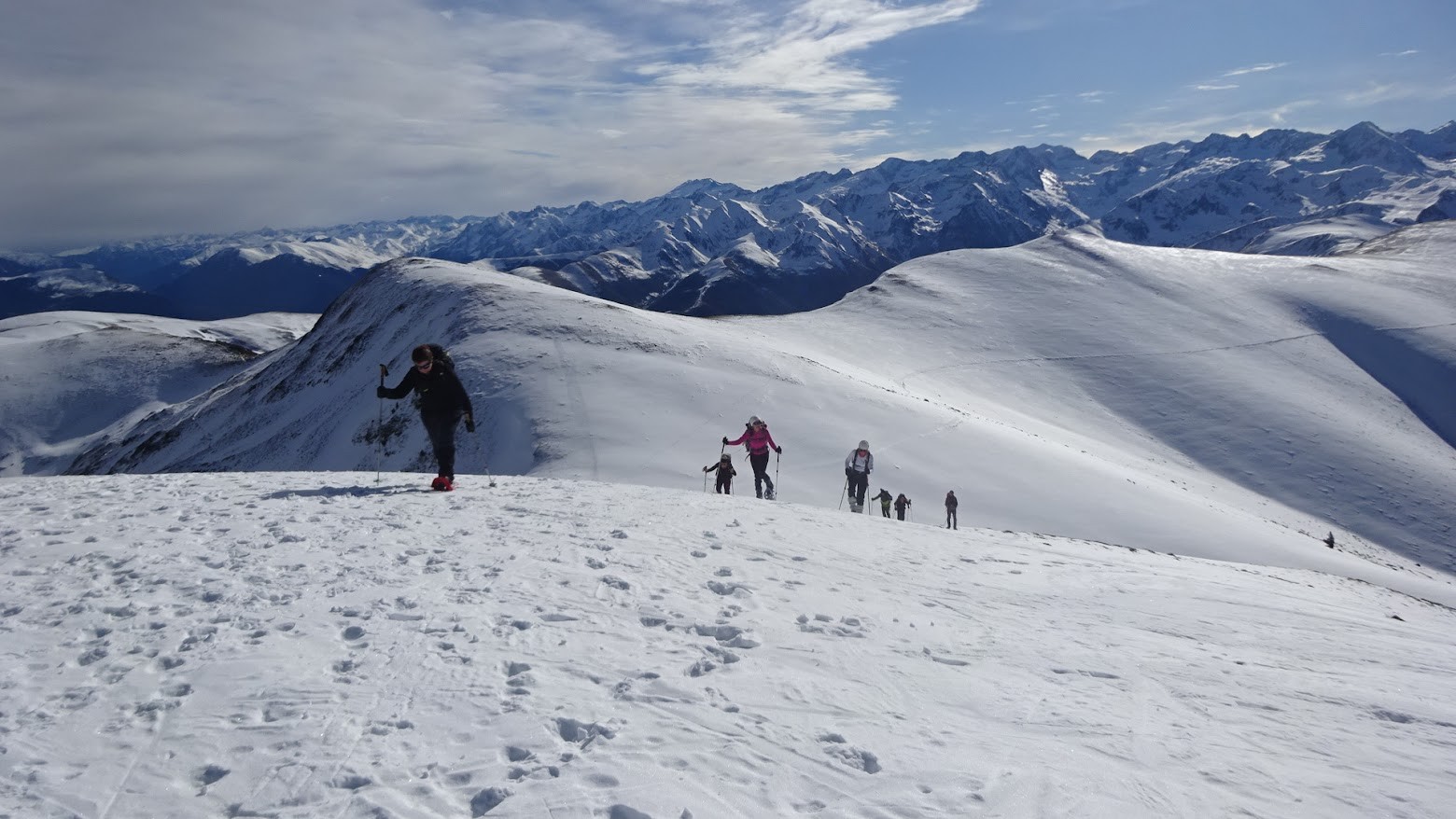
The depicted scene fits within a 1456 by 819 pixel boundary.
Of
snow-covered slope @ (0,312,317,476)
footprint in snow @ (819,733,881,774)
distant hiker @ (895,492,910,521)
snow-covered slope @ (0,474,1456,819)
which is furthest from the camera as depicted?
snow-covered slope @ (0,312,317,476)

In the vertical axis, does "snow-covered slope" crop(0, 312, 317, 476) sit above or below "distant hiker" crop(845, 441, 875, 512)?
below

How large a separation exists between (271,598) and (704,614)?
15.4 feet

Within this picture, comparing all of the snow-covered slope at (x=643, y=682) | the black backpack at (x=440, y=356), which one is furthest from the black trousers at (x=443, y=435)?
the snow-covered slope at (x=643, y=682)

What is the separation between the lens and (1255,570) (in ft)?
58.1

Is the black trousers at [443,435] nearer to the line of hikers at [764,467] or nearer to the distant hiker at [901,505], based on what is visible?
the line of hikers at [764,467]

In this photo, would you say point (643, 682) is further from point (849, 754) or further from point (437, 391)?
point (437, 391)

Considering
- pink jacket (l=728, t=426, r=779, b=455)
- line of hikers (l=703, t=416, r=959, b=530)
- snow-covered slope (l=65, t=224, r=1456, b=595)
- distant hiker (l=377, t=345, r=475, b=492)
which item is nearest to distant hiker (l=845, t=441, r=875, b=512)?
line of hikers (l=703, t=416, r=959, b=530)

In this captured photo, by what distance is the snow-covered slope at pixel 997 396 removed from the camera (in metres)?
31.0

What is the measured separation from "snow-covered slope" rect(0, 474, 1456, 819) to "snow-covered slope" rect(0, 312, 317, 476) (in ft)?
325

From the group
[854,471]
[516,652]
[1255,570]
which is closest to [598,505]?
[516,652]

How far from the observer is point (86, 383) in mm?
103625

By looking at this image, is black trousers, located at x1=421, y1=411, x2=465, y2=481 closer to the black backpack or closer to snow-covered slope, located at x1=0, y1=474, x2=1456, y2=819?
the black backpack

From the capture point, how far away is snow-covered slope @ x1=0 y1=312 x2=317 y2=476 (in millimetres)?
91938

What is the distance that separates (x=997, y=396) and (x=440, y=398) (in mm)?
52317
